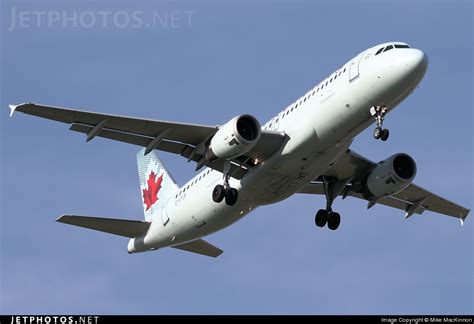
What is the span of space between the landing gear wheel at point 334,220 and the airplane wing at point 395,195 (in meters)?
1.17

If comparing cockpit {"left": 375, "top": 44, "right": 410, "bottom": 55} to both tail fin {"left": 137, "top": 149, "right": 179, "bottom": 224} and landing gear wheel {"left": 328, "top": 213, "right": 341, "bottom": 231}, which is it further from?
→ tail fin {"left": 137, "top": 149, "right": 179, "bottom": 224}

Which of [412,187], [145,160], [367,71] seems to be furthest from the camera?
[145,160]

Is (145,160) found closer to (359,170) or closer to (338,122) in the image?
(359,170)

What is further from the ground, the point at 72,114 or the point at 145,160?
the point at 145,160

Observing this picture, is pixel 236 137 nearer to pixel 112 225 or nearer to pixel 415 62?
pixel 415 62

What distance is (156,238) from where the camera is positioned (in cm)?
5175

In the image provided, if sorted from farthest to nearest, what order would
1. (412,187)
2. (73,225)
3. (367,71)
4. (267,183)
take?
1. (412,187)
2. (73,225)
3. (267,183)
4. (367,71)

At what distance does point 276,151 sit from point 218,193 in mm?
3235

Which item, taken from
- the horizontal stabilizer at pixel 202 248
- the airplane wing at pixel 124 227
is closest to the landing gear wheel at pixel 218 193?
the airplane wing at pixel 124 227

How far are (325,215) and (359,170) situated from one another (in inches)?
102

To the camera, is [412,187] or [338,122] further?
[412,187]

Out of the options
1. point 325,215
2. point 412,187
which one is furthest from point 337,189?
point 412,187

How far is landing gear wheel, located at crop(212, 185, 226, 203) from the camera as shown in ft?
151

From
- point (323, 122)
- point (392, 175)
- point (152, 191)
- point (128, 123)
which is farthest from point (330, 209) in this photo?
point (128, 123)
